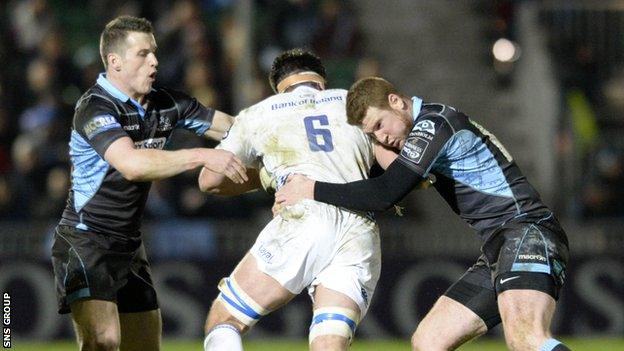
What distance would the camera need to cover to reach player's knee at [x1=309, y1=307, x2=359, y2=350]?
670cm

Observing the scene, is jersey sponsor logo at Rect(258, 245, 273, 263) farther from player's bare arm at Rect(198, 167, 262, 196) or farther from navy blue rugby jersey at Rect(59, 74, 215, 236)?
navy blue rugby jersey at Rect(59, 74, 215, 236)

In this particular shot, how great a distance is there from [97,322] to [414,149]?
2090 millimetres

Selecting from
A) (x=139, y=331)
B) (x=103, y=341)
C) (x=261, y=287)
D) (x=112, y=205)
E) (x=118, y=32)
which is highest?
(x=118, y=32)

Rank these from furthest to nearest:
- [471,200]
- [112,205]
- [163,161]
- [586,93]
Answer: [586,93] < [112,205] < [471,200] < [163,161]

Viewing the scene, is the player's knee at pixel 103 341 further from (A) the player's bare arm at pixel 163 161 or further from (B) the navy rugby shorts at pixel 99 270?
(A) the player's bare arm at pixel 163 161

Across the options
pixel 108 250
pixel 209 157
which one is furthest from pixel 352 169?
pixel 108 250

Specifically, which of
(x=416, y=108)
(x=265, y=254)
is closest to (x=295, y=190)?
(x=265, y=254)

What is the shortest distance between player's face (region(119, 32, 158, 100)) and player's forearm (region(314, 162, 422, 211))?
130 cm

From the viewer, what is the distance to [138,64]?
7.50 meters

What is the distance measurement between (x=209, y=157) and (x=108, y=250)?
112cm

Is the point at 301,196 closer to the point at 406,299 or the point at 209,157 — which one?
the point at 209,157

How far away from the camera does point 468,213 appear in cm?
738

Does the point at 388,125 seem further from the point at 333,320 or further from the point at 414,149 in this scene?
the point at 333,320

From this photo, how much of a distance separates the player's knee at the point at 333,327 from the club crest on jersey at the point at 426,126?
3.53ft
